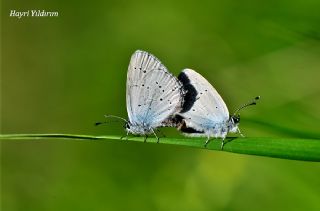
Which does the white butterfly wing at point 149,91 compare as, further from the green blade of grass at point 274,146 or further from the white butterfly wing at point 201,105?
the green blade of grass at point 274,146

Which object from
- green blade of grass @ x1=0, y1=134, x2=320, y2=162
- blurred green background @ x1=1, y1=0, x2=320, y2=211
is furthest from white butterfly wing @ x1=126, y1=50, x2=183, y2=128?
green blade of grass @ x1=0, y1=134, x2=320, y2=162

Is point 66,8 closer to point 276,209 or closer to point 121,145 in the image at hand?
point 121,145

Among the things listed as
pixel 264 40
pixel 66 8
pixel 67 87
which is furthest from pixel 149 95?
pixel 66 8

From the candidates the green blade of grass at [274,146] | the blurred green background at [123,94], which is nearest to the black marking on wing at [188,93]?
the blurred green background at [123,94]

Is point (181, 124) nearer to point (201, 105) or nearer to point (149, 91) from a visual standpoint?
point (201, 105)

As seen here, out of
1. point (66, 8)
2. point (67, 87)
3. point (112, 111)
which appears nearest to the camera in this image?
point (112, 111)

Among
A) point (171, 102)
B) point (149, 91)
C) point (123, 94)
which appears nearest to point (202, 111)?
point (171, 102)
